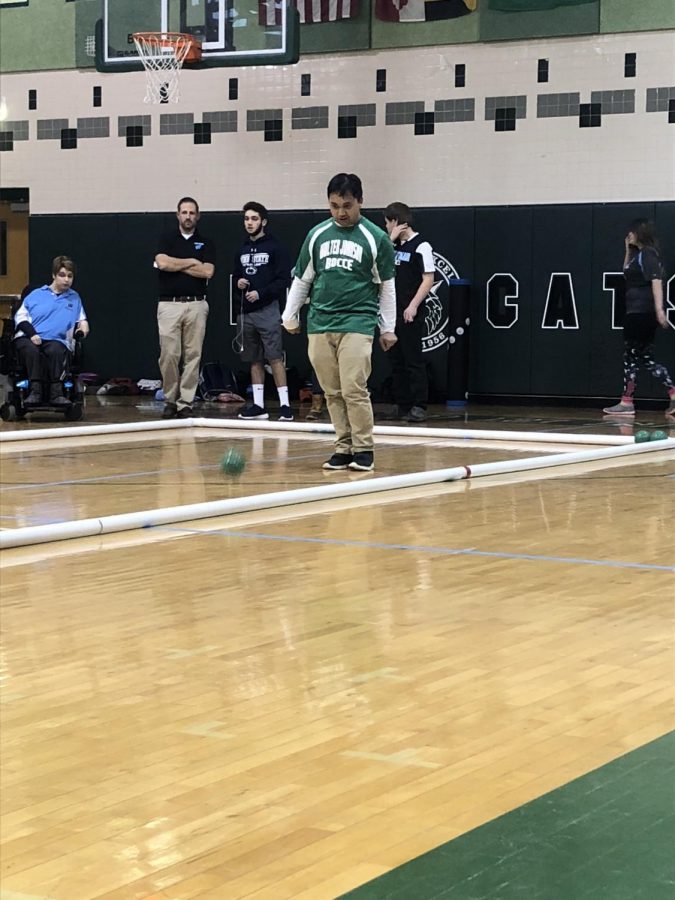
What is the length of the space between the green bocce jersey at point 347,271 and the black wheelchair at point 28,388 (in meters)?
4.69

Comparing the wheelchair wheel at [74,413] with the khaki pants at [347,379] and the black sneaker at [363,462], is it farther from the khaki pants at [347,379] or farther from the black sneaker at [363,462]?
the black sneaker at [363,462]

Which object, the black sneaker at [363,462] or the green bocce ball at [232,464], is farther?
the black sneaker at [363,462]

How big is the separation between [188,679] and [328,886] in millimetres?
1537

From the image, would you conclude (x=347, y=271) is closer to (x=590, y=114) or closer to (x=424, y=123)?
(x=590, y=114)

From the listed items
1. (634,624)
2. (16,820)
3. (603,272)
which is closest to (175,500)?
(634,624)

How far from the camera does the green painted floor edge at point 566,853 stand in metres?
2.57

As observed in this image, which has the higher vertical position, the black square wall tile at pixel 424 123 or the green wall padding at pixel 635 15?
the green wall padding at pixel 635 15

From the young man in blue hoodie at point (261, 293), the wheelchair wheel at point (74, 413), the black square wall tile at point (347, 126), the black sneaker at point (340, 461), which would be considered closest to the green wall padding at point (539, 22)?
the black square wall tile at point (347, 126)

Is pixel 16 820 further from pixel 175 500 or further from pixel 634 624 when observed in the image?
pixel 175 500

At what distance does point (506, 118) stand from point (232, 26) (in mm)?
3230

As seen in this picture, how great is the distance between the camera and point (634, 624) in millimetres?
4816

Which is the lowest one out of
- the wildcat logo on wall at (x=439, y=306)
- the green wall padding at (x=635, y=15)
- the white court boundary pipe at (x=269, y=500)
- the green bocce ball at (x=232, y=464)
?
the white court boundary pipe at (x=269, y=500)

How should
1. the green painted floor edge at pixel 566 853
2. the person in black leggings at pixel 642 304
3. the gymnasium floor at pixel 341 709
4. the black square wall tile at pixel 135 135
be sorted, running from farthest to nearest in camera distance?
1. the black square wall tile at pixel 135 135
2. the person in black leggings at pixel 642 304
3. the gymnasium floor at pixel 341 709
4. the green painted floor edge at pixel 566 853

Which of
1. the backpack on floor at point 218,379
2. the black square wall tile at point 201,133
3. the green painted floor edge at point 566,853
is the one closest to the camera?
the green painted floor edge at point 566,853
